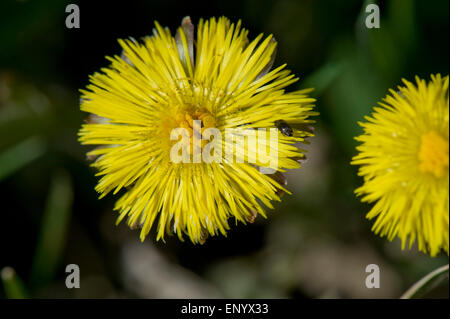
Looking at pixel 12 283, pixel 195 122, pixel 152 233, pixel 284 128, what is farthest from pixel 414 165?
pixel 12 283

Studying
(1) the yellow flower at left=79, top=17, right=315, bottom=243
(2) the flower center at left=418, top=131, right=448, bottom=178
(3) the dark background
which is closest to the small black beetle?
(1) the yellow flower at left=79, top=17, right=315, bottom=243

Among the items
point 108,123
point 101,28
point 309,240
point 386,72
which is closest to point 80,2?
point 101,28

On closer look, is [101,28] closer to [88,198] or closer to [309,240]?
[88,198]

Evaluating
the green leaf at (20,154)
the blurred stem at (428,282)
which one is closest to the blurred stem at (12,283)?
the green leaf at (20,154)

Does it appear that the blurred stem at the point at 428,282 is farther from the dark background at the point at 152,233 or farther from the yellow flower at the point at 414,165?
the dark background at the point at 152,233

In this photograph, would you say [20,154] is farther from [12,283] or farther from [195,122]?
[195,122]
